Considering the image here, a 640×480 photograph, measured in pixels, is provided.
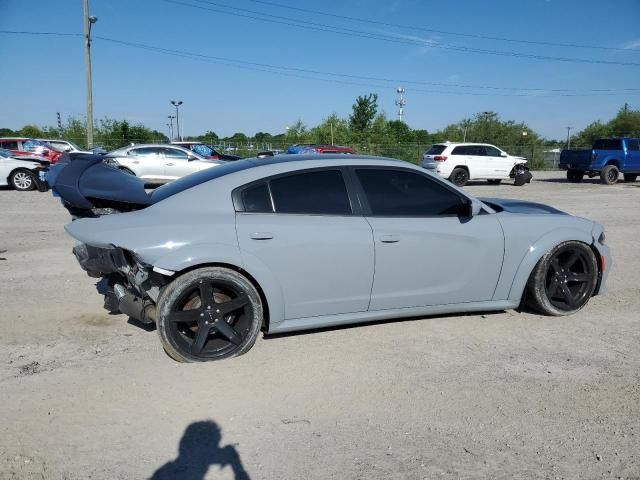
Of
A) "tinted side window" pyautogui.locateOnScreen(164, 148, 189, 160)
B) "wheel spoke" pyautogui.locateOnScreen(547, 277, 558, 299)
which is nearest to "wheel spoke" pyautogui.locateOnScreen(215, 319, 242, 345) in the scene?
"wheel spoke" pyautogui.locateOnScreen(547, 277, 558, 299)

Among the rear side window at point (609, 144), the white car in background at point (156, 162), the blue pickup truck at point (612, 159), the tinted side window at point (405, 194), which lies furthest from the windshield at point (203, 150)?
the tinted side window at point (405, 194)

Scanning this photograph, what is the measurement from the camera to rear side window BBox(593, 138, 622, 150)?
804 inches

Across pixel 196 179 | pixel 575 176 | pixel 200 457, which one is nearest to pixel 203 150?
pixel 575 176

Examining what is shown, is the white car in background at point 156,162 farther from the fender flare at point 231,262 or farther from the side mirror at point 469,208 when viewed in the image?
the fender flare at point 231,262

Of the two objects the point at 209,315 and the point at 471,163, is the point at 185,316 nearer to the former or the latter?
the point at 209,315

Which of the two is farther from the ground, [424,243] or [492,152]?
[492,152]

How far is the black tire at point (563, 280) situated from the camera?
14.4ft

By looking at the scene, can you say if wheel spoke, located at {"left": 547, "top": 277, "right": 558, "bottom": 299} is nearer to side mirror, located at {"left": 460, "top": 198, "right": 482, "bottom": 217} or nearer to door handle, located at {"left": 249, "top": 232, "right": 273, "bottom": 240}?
side mirror, located at {"left": 460, "top": 198, "right": 482, "bottom": 217}

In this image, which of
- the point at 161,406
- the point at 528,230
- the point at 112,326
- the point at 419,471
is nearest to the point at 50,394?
the point at 161,406

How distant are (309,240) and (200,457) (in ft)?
5.46

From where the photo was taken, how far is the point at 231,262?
3.51 metres

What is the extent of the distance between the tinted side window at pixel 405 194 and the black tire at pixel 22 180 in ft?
48.7

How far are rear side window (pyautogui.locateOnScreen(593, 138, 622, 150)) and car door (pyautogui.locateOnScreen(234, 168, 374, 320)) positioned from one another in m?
20.7

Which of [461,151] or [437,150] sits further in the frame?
[437,150]
